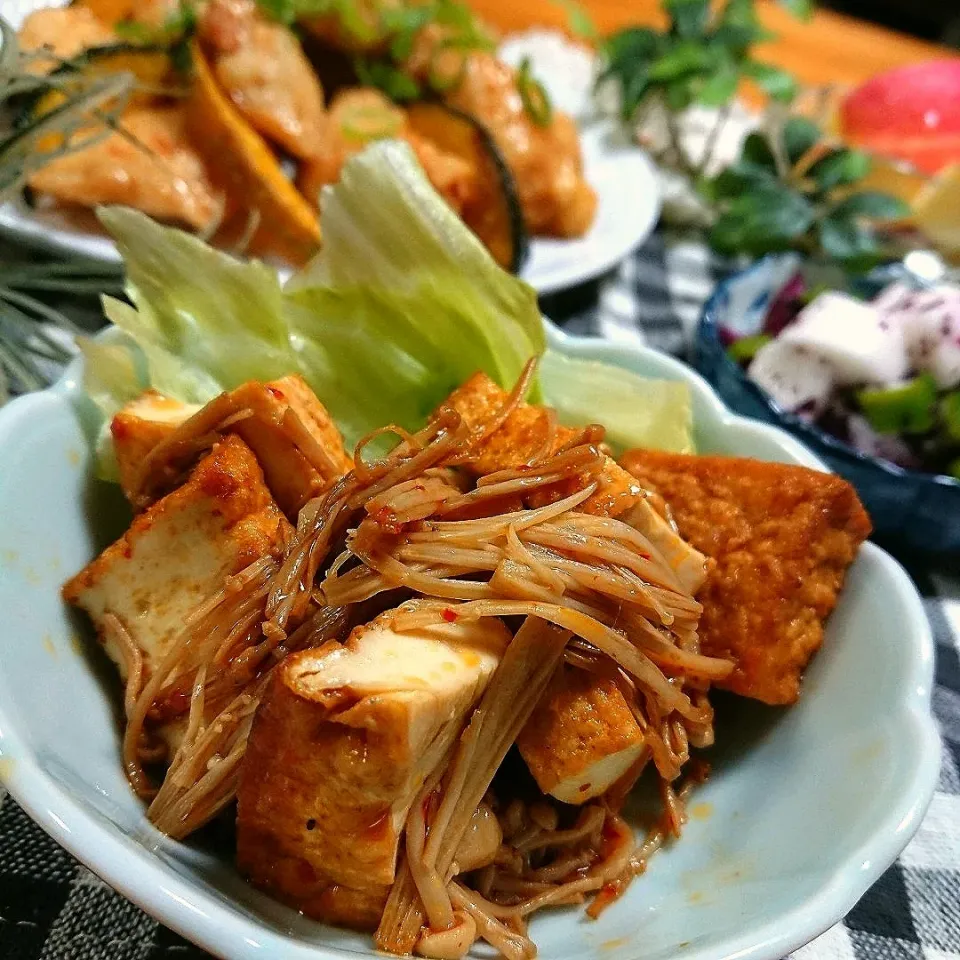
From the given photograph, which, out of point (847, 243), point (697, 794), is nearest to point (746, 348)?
point (847, 243)

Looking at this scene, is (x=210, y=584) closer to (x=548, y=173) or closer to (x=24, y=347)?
(x=24, y=347)

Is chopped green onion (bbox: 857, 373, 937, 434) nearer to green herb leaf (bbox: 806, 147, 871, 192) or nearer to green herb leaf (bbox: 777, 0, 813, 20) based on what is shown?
green herb leaf (bbox: 806, 147, 871, 192)

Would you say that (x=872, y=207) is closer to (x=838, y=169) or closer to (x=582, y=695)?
(x=838, y=169)

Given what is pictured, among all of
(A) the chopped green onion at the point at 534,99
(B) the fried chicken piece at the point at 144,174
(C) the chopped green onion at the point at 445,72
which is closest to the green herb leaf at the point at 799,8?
(A) the chopped green onion at the point at 534,99

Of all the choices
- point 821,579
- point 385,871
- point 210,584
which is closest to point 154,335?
point 210,584

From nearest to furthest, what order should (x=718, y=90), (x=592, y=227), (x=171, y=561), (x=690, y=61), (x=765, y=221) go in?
1. (x=171, y=561)
2. (x=765, y=221)
3. (x=592, y=227)
4. (x=718, y=90)
5. (x=690, y=61)

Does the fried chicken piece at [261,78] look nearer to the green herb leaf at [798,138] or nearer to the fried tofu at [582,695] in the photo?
the green herb leaf at [798,138]
